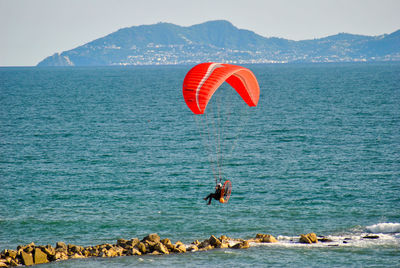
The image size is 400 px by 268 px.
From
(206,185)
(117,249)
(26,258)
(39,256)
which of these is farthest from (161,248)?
(206,185)

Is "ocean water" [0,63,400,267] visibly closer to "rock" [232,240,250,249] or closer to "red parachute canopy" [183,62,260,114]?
"rock" [232,240,250,249]

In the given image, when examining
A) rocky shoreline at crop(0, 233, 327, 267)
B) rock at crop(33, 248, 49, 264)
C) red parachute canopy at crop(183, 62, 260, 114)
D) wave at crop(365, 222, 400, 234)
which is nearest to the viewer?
red parachute canopy at crop(183, 62, 260, 114)

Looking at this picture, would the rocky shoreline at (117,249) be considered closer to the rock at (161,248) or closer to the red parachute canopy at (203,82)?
the rock at (161,248)

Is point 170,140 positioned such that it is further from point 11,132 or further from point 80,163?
point 11,132

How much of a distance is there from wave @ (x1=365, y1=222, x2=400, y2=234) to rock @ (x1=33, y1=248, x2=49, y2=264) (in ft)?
68.2

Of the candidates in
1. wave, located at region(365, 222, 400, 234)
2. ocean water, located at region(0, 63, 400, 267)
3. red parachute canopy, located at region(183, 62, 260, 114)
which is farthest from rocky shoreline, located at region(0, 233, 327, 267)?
red parachute canopy, located at region(183, 62, 260, 114)

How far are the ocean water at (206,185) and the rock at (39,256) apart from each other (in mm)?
Answer: 1621

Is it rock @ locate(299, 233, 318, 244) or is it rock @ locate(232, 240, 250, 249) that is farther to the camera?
rock @ locate(299, 233, 318, 244)

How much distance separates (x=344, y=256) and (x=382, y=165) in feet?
86.0

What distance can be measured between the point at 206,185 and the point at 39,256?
22.1 metres

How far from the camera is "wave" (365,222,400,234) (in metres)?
36.7

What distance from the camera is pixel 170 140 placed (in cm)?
7331

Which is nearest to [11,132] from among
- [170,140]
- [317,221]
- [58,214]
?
[170,140]

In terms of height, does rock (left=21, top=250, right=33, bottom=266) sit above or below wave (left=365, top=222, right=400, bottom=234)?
above
